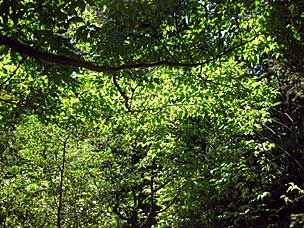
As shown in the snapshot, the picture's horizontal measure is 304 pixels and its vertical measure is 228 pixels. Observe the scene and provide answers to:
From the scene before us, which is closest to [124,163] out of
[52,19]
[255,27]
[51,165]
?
[51,165]

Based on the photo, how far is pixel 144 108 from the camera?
482 centimetres

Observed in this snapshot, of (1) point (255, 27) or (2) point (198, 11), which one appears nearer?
(2) point (198, 11)

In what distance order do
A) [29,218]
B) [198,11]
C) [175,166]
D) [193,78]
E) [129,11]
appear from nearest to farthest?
[129,11] < [198,11] < [193,78] < [175,166] < [29,218]

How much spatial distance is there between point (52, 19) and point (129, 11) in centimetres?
63

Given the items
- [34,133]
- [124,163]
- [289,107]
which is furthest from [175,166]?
[289,107]

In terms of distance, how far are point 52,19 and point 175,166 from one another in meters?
3.45

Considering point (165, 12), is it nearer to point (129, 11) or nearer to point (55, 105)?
point (129, 11)

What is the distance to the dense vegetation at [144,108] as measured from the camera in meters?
3.10

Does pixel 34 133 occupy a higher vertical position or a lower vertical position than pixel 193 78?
higher

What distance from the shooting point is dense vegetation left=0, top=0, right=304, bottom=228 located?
310 centimetres

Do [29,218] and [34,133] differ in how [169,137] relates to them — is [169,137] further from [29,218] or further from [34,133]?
[29,218]

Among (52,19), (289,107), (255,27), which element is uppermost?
(289,107)

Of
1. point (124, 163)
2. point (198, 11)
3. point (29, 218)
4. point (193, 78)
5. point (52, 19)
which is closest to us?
point (52, 19)

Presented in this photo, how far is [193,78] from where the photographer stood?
4152 millimetres
